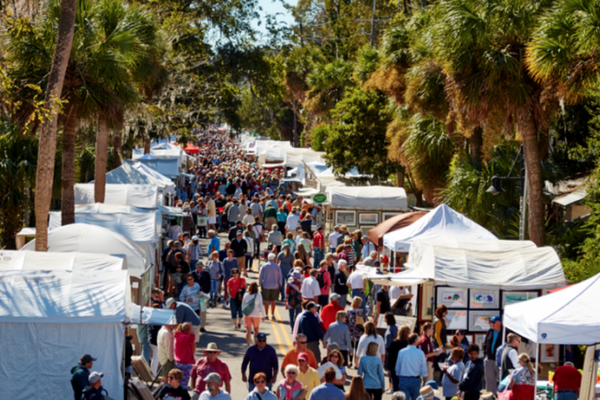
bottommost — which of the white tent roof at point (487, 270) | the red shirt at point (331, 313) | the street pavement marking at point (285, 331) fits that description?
the street pavement marking at point (285, 331)

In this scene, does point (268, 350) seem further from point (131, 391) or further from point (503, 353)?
point (503, 353)

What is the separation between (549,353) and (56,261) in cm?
884

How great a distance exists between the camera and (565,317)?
33.1 ft

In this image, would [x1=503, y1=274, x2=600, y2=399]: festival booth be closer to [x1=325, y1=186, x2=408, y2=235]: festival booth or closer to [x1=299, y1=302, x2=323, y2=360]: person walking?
[x1=299, y1=302, x2=323, y2=360]: person walking

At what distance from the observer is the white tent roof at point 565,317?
993cm

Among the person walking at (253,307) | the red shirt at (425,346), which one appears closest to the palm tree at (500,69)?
the red shirt at (425,346)

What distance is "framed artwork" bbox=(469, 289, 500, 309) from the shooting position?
1421 centimetres

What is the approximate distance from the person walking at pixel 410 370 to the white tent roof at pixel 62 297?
12.6 ft

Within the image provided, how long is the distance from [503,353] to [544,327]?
130 centimetres

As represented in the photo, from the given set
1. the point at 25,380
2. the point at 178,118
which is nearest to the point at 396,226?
the point at 25,380

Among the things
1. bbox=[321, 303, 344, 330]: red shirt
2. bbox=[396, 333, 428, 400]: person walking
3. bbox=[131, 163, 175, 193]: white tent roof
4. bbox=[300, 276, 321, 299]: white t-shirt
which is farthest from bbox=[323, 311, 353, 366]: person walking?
bbox=[131, 163, 175, 193]: white tent roof

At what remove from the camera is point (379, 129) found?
33156 mm

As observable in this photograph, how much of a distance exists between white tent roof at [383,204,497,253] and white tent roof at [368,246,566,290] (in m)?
2.80

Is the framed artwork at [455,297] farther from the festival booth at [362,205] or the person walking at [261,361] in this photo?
the festival booth at [362,205]
